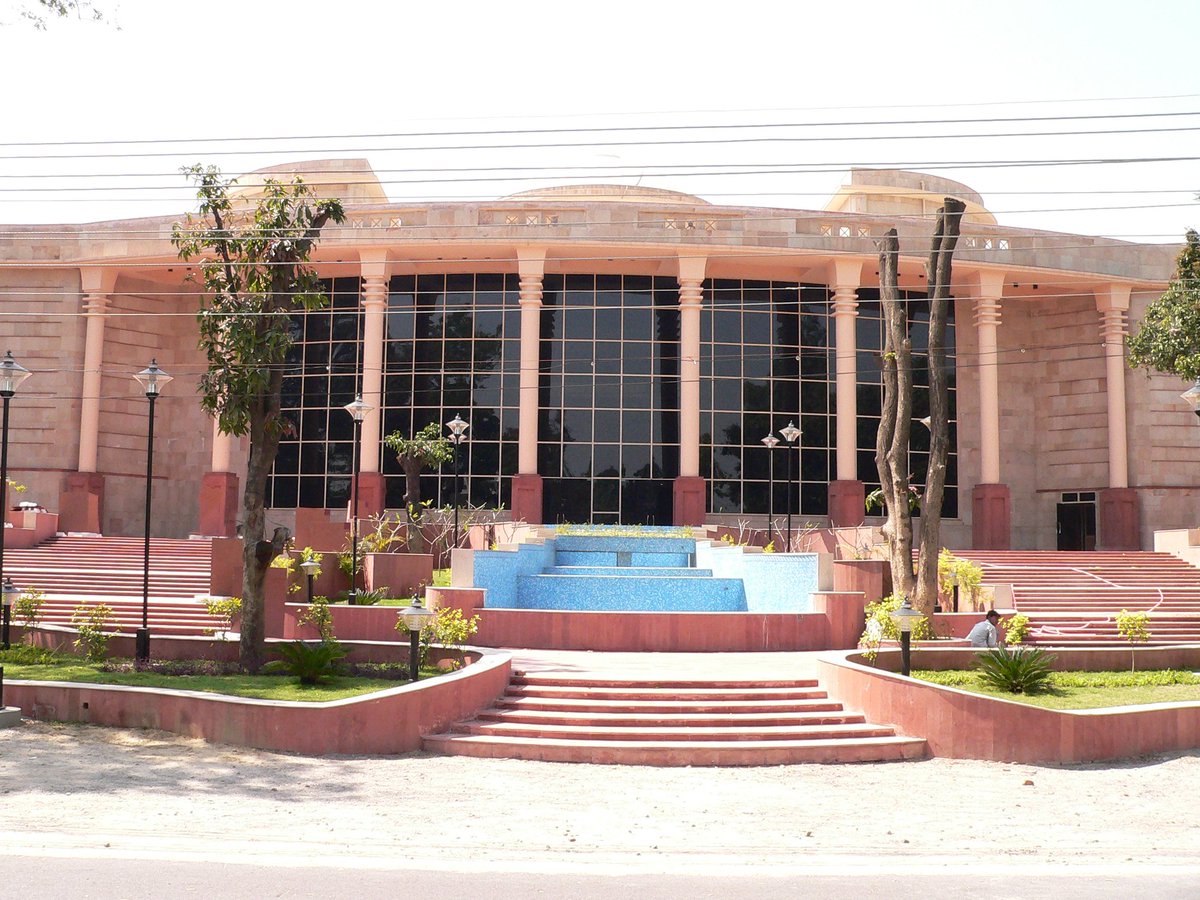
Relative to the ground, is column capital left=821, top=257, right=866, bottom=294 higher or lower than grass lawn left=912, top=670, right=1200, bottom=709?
higher

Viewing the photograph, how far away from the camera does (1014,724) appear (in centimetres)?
1294

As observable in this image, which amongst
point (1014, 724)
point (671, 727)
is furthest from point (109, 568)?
point (1014, 724)

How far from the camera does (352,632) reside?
762 inches

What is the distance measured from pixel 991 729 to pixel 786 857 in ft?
16.5

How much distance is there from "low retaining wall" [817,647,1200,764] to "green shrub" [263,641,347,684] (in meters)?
6.63

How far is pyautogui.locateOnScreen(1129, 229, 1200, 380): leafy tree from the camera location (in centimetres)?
2717

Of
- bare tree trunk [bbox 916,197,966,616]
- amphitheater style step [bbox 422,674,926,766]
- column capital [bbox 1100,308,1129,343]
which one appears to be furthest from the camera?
column capital [bbox 1100,308,1129,343]

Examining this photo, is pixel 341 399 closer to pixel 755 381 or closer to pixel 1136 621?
pixel 755 381

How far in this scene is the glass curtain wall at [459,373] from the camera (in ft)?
122

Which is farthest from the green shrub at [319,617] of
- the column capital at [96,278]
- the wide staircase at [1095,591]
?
the column capital at [96,278]

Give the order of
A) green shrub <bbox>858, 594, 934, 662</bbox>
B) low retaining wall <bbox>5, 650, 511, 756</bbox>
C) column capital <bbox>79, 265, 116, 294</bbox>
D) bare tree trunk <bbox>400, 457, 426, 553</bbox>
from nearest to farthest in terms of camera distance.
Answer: low retaining wall <bbox>5, 650, 511, 756</bbox>, green shrub <bbox>858, 594, 934, 662</bbox>, bare tree trunk <bbox>400, 457, 426, 553</bbox>, column capital <bbox>79, 265, 116, 294</bbox>

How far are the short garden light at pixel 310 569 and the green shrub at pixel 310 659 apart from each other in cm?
636

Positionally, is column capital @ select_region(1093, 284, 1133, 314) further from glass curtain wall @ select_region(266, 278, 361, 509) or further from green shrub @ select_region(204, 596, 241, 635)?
green shrub @ select_region(204, 596, 241, 635)

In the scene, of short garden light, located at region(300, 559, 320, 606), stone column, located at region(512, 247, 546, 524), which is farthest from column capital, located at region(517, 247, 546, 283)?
short garden light, located at region(300, 559, 320, 606)
